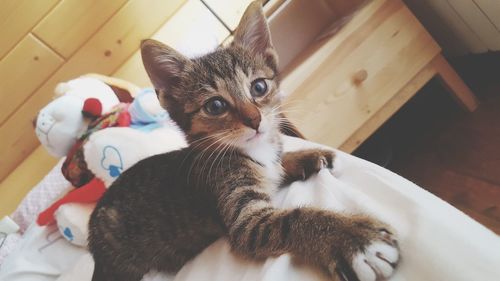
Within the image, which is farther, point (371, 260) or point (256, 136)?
point (256, 136)

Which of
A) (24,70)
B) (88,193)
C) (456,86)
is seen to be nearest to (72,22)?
(24,70)

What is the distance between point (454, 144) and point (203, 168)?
3.61 ft

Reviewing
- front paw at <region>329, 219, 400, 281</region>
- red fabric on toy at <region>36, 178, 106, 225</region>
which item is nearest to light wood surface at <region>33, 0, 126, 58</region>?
red fabric on toy at <region>36, 178, 106, 225</region>

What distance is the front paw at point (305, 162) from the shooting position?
943mm

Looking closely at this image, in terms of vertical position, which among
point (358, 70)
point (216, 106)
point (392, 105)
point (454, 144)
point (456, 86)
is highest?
point (216, 106)

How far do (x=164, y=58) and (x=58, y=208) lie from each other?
87cm

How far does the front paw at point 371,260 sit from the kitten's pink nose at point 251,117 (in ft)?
1.35

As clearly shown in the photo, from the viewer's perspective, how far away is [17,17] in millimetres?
2023

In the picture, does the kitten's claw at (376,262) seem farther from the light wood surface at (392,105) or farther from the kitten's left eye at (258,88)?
the light wood surface at (392,105)

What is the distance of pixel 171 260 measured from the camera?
95 centimetres

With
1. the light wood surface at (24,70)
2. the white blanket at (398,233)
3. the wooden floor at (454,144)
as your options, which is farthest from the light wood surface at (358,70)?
the light wood surface at (24,70)

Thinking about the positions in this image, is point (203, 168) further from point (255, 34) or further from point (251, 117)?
point (255, 34)

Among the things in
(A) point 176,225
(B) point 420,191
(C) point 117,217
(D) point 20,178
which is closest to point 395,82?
(B) point 420,191

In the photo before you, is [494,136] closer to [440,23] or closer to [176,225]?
[440,23]
